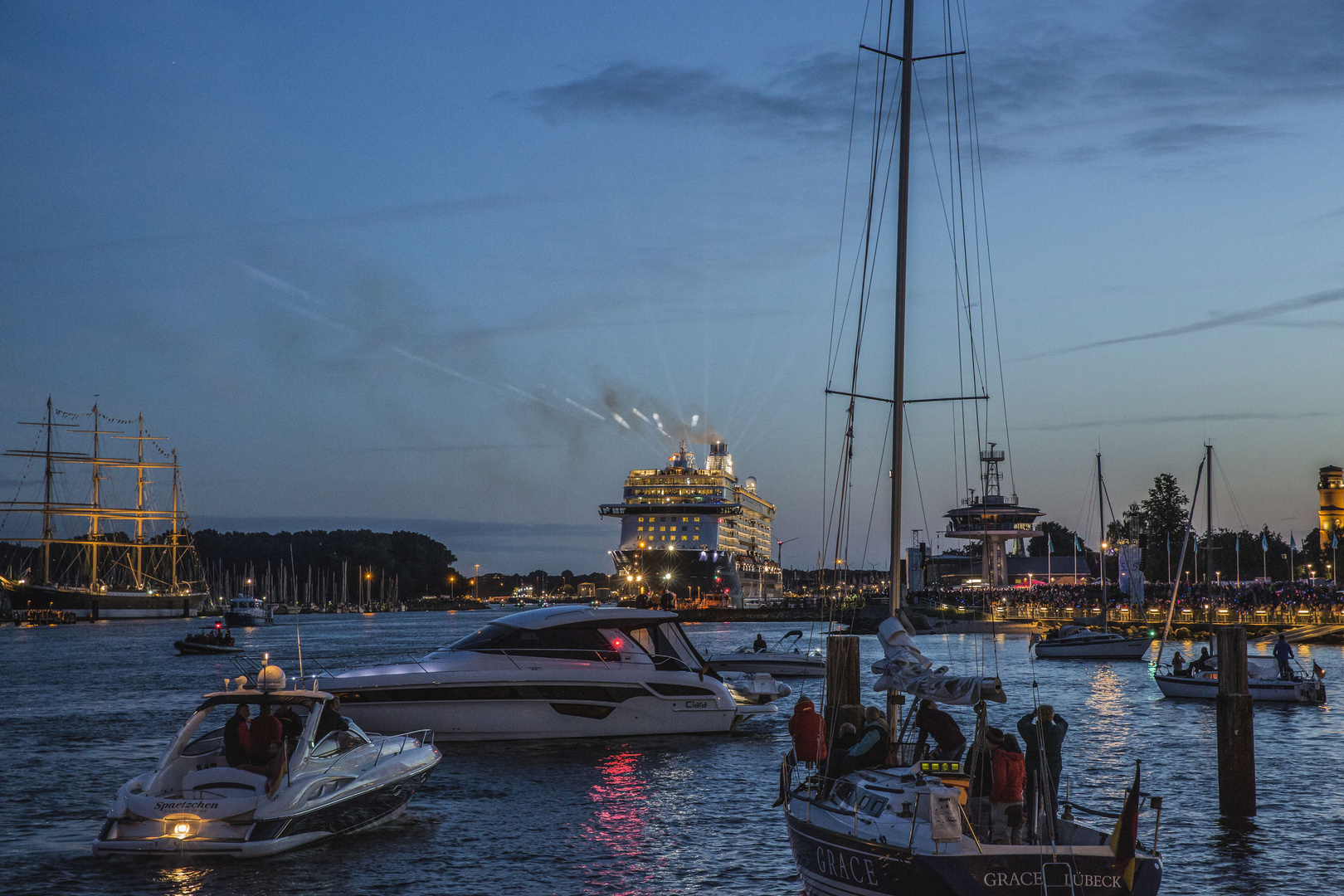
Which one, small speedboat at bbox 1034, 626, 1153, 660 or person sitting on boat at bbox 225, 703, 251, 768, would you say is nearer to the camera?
person sitting on boat at bbox 225, 703, 251, 768

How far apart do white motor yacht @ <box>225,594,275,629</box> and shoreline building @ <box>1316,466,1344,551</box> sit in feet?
466

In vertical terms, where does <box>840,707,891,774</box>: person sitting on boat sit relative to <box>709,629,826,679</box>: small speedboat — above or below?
above

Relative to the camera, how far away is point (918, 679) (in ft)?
51.6

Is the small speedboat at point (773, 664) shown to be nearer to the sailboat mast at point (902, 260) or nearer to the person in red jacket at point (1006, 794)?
the sailboat mast at point (902, 260)

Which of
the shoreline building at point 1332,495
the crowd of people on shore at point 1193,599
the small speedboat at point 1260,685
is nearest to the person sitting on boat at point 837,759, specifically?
the small speedboat at point 1260,685

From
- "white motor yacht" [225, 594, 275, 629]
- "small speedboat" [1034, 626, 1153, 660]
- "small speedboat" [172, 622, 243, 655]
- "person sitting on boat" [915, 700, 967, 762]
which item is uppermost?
"person sitting on boat" [915, 700, 967, 762]

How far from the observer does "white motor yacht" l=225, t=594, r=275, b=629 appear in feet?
465

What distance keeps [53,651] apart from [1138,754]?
→ 73819mm

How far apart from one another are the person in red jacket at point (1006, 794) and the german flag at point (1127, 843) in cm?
118

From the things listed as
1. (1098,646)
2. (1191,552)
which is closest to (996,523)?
(1191,552)

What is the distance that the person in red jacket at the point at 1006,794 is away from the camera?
38.4 ft

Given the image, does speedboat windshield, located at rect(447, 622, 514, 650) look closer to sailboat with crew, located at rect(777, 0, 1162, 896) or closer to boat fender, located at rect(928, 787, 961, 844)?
sailboat with crew, located at rect(777, 0, 1162, 896)

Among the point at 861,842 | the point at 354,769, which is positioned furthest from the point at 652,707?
the point at 861,842

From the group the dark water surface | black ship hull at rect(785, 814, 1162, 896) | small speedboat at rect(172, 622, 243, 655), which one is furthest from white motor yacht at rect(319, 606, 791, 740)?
small speedboat at rect(172, 622, 243, 655)
